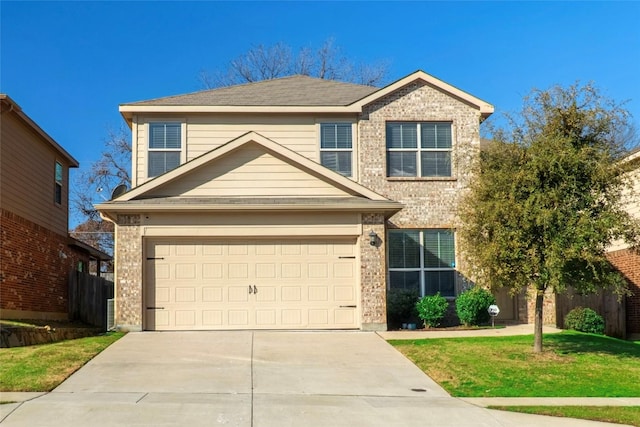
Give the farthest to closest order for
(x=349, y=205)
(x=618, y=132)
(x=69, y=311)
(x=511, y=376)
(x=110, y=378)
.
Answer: (x=69, y=311) < (x=349, y=205) < (x=618, y=132) < (x=511, y=376) < (x=110, y=378)

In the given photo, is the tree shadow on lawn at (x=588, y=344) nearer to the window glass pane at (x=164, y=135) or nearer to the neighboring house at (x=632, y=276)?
the neighboring house at (x=632, y=276)

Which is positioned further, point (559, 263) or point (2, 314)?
point (2, 314)

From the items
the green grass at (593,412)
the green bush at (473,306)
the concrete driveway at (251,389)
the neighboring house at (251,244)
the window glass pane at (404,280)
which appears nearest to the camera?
the concrete driveway at (251,389)

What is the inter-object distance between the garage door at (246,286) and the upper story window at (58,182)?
24.6 ft

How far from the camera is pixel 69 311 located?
74.3ft

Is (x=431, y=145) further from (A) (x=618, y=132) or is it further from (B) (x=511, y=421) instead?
(B) (x=511, y=421)

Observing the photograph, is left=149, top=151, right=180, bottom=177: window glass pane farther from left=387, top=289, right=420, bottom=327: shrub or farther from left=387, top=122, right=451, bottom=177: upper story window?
left=387, top=289, right=420, bottom=327: shrub

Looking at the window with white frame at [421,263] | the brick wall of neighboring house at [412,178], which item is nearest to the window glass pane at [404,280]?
the window with white frame at [421,263]

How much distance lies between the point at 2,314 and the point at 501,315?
13402 millimetres

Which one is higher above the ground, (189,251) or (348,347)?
(189,251)

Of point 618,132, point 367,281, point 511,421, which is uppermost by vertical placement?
point 618,132

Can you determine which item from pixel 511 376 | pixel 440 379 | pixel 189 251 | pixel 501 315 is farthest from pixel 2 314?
pixel 501 315

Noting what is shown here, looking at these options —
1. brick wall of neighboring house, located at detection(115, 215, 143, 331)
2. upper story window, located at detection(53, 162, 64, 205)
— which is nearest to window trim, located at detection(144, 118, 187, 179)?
brick wall of neighboring house, located at detection(115, 215, 143, 331)

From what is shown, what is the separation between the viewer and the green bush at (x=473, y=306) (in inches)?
724
